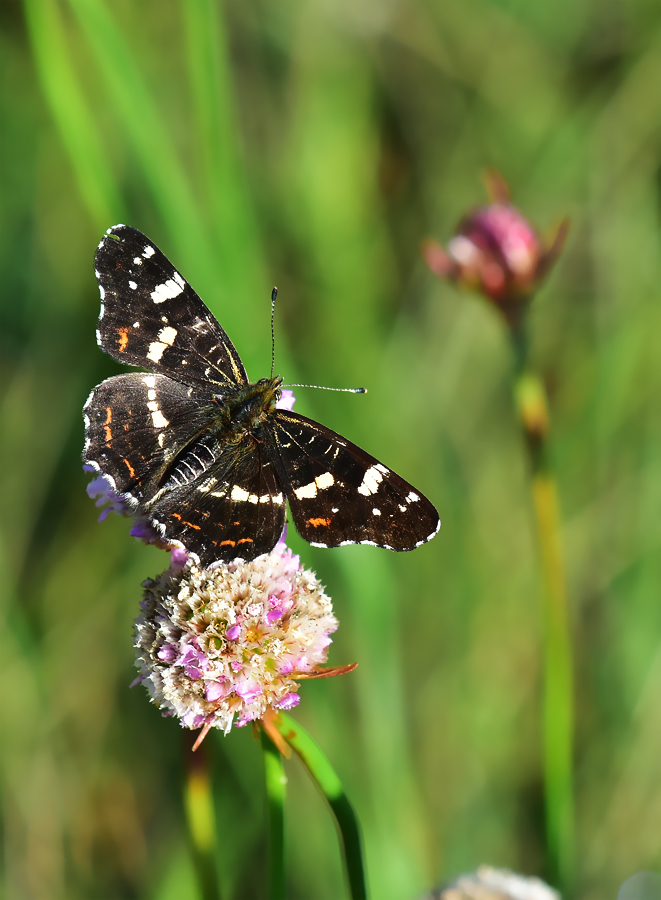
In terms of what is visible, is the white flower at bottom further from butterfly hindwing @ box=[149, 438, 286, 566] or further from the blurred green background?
the blurred green background

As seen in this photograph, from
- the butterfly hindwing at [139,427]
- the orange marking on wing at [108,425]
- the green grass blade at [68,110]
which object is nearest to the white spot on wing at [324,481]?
the butterfly hindwing at [139,427]

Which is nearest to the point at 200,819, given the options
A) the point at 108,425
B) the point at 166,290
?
the point at 108,425

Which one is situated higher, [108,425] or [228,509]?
[108,425]

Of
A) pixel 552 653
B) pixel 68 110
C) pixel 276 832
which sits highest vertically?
pixel 68 110

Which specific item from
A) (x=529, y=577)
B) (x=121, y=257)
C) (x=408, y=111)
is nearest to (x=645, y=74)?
(x=408, y=111)

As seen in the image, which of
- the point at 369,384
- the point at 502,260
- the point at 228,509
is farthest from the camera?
the point at 369,384

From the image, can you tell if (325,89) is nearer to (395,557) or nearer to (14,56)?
Result: (14,56)

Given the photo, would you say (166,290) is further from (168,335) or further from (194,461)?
(194,461)
